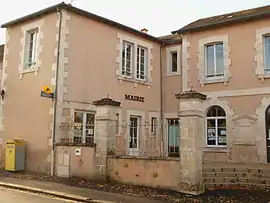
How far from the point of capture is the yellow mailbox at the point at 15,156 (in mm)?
12297

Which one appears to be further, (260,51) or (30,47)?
(30,47)

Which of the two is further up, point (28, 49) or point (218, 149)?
point (28, 49)

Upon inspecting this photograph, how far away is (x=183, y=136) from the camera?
8.76 meters

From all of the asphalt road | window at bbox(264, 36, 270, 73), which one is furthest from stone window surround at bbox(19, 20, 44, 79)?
window at bbox(264, 36, 270, 73)

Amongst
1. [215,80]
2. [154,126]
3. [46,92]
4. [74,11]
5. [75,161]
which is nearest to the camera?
[75,161]

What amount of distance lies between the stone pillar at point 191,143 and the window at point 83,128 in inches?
192

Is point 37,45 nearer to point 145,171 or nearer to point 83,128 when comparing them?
point 83,128

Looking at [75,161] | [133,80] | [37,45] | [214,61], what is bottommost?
[75,161]

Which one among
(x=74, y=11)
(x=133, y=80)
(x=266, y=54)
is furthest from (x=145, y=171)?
(x=266, y=54)

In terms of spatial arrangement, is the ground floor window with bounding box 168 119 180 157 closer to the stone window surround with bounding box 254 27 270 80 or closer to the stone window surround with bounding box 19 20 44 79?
the stone window surround with bounding box 254 27 270 80

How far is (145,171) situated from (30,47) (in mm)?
7686

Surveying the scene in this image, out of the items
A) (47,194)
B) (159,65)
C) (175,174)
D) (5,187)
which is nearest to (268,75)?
(159,65)

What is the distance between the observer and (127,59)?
1530cm

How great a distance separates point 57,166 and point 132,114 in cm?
449
